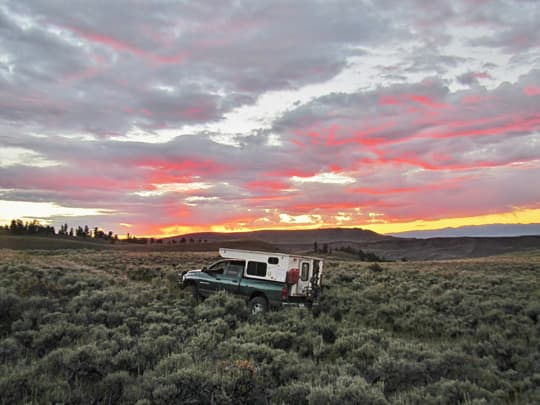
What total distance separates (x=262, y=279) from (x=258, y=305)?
3.19ft

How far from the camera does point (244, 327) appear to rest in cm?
1122

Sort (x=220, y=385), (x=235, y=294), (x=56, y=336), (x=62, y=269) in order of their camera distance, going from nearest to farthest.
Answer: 1. (x=220, y=385)
2. (x=56, y=336)
3. (x=235, y=294)
4. (x=62, y=269)

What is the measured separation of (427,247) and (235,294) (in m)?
176

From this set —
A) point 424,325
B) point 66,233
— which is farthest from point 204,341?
point 66,233

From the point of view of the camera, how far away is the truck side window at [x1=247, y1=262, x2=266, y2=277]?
49.1 ft

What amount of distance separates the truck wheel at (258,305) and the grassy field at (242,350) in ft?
2.70

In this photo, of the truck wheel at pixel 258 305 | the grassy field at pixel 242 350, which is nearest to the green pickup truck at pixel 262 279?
the truck wheel at pixel 258 305

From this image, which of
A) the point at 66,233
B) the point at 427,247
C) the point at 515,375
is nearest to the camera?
the point at 515,375

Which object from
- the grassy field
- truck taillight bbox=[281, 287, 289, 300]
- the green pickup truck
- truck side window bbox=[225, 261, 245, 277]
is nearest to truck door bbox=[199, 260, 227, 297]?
the green pickup truck

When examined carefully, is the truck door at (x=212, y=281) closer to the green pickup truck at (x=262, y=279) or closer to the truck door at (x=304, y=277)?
the green pickup truck at (x=262, y=279)

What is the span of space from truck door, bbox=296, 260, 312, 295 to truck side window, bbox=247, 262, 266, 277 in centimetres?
134

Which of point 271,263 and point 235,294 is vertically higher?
point 271,263

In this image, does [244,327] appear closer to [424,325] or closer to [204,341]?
[204,341]

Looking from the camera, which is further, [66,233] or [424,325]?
[66,233]
